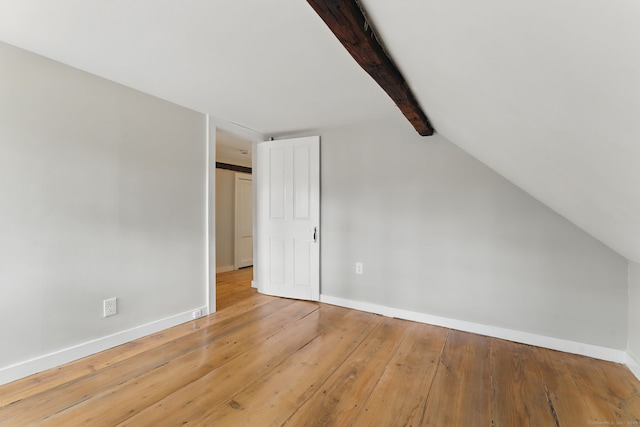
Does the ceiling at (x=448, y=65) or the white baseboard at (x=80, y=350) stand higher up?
the ceiling at (x=448, y=65)

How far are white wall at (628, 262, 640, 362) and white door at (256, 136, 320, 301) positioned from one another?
2.70 meters

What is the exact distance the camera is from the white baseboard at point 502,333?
2.14 metres

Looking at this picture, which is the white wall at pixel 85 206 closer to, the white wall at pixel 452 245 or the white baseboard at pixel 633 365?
Result: the white wall at pixel 452 245

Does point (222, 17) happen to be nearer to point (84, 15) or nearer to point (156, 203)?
point (84, 15)

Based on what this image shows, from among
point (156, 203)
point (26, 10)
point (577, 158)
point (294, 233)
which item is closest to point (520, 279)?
point (577, 158)

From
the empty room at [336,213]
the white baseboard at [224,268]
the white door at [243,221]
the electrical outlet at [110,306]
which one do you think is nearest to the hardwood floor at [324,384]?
the empty room at [336,213]

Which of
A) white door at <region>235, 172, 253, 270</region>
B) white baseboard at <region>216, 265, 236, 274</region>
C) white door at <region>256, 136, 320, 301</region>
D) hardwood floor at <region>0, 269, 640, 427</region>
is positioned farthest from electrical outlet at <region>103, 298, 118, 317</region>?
white door at <region>235, 172, 253, 270</region>

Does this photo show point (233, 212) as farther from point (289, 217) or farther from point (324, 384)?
point (324, 384)

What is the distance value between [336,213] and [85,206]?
2.34 metres

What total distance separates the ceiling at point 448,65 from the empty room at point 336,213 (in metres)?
0.01

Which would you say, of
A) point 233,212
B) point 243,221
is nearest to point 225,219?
point 233,212

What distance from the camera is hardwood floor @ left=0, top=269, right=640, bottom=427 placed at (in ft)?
4.98

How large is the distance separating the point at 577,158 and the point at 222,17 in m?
1.79

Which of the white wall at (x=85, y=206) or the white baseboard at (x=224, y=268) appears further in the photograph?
the white baseboard at (x=224, y=268)
